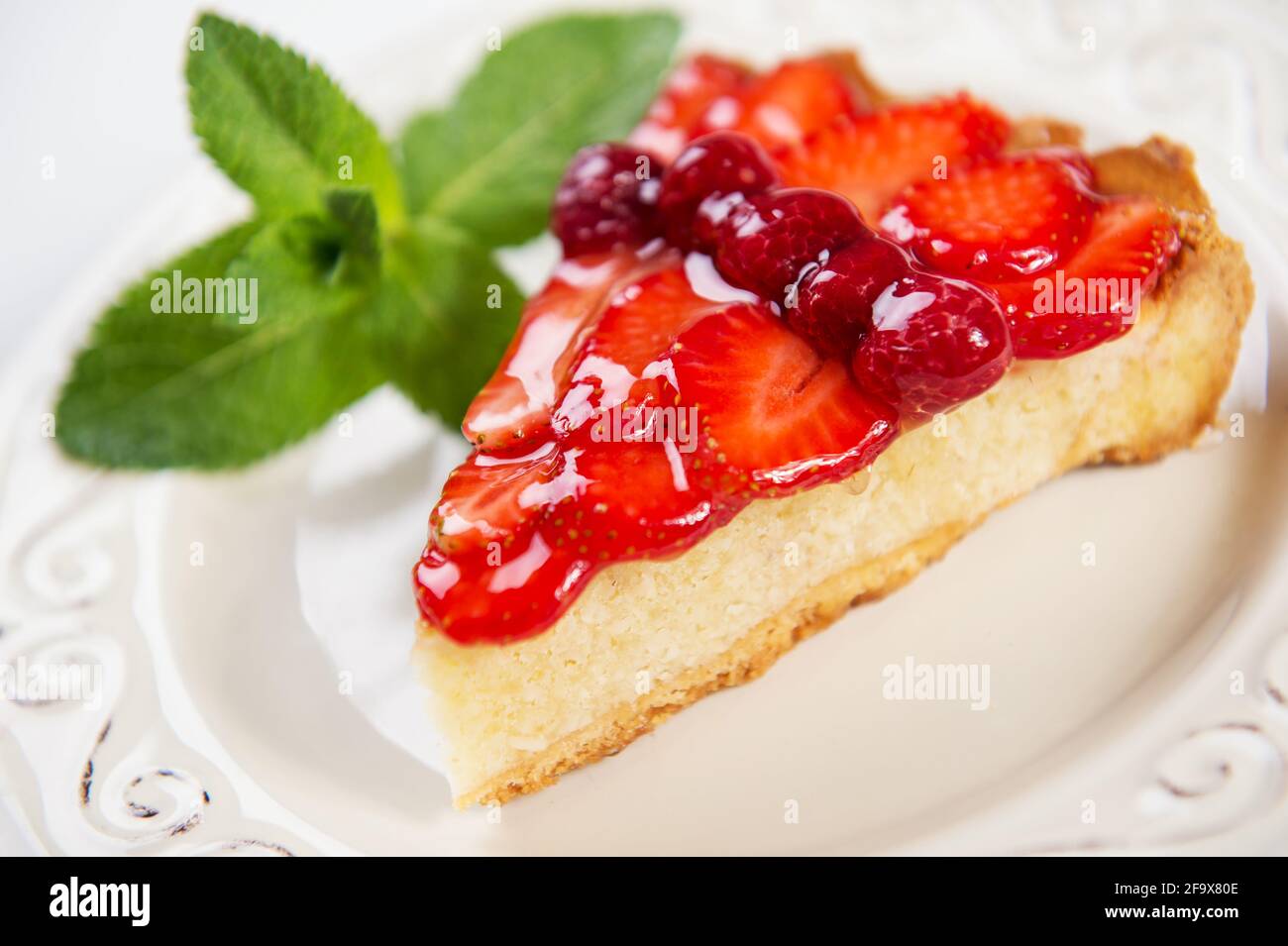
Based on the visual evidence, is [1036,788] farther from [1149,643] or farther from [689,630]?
[689,630]

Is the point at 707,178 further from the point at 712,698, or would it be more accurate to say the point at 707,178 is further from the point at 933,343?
the point at 712,698

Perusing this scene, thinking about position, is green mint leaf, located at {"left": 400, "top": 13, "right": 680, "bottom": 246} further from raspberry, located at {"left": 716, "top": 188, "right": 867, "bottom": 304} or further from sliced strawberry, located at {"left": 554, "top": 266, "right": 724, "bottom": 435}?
raspberry, located at {"left": 716, "top": 188, "right": 867, "bottom": 304}

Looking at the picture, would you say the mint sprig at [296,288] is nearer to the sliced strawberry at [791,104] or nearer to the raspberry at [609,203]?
the raspberry at [609,203]

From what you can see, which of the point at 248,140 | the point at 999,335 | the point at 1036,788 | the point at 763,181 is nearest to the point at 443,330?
the point at 248,140

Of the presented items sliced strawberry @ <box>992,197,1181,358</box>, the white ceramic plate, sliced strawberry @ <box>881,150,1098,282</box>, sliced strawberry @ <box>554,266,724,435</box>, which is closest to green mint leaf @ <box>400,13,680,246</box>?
the white ceramic plate

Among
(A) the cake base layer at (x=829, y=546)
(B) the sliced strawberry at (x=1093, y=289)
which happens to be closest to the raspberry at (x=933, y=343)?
(B) the sliced strawberry at (x=1093, y=289)

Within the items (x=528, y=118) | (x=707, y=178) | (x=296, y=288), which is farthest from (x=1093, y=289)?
(x=296, y=288)
